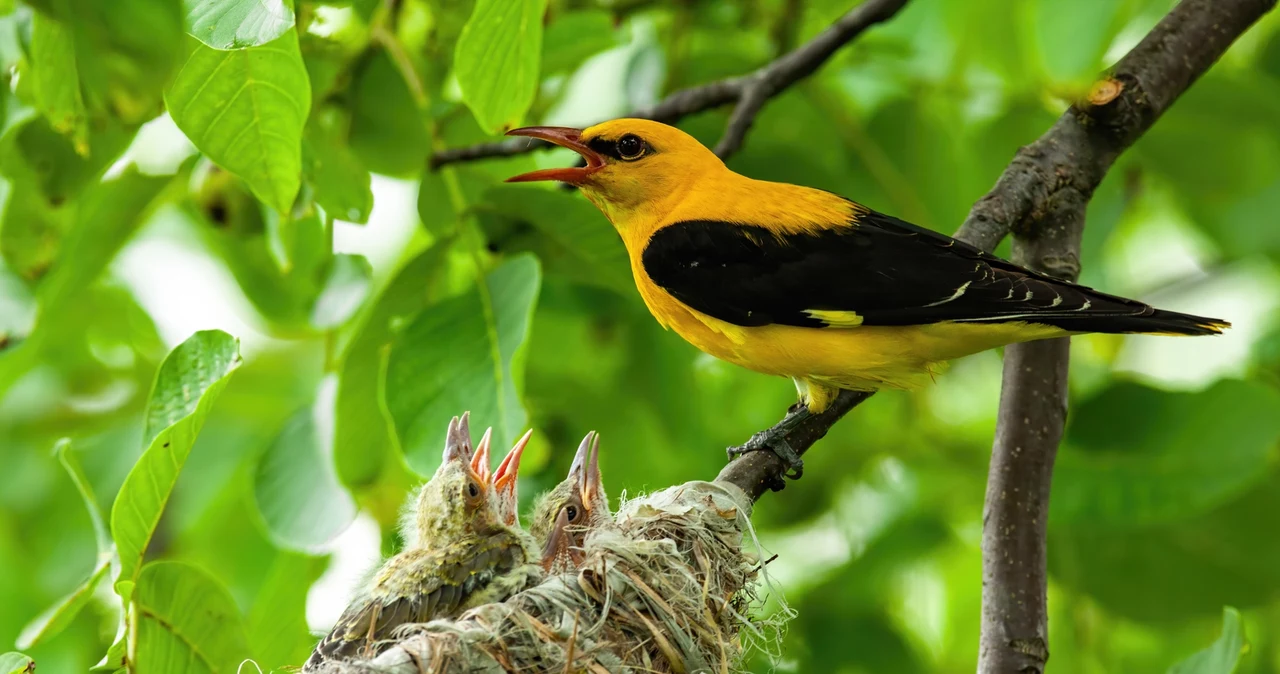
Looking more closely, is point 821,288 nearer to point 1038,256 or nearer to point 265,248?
point 1038,256

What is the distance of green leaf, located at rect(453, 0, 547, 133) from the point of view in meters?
2.42

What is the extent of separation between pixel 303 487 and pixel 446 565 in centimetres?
58

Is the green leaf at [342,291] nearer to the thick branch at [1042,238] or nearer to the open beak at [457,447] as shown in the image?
the open beak at [457,447]

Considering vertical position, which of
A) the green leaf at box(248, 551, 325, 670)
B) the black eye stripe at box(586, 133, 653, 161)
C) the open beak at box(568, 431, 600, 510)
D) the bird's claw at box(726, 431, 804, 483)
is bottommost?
the green leaf at box(248, 551, 325, 670)

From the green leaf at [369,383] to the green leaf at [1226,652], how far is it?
7.27ft

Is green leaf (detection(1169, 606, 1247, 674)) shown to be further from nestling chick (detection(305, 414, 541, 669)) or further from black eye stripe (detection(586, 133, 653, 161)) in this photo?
black eye stripe (detection(586, 133, 653, 161))

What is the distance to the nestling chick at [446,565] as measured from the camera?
2.95 m

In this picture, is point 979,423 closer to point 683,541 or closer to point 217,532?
point 683,541

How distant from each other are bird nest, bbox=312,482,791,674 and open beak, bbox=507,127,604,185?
36.8 inches

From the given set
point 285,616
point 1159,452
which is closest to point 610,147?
point 285,616

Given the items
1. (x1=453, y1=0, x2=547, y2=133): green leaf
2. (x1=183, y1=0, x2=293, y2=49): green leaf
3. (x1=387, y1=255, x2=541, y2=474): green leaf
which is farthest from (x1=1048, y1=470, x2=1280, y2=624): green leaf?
(x1=183, y1=0, x2=293, y2=49): green leaf

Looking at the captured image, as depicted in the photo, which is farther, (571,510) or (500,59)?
(571,510)

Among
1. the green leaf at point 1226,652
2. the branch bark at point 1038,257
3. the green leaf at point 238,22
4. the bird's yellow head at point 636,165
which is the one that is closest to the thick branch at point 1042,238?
the branch bark at point 1038,257

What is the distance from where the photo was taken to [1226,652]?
8.53 feet
